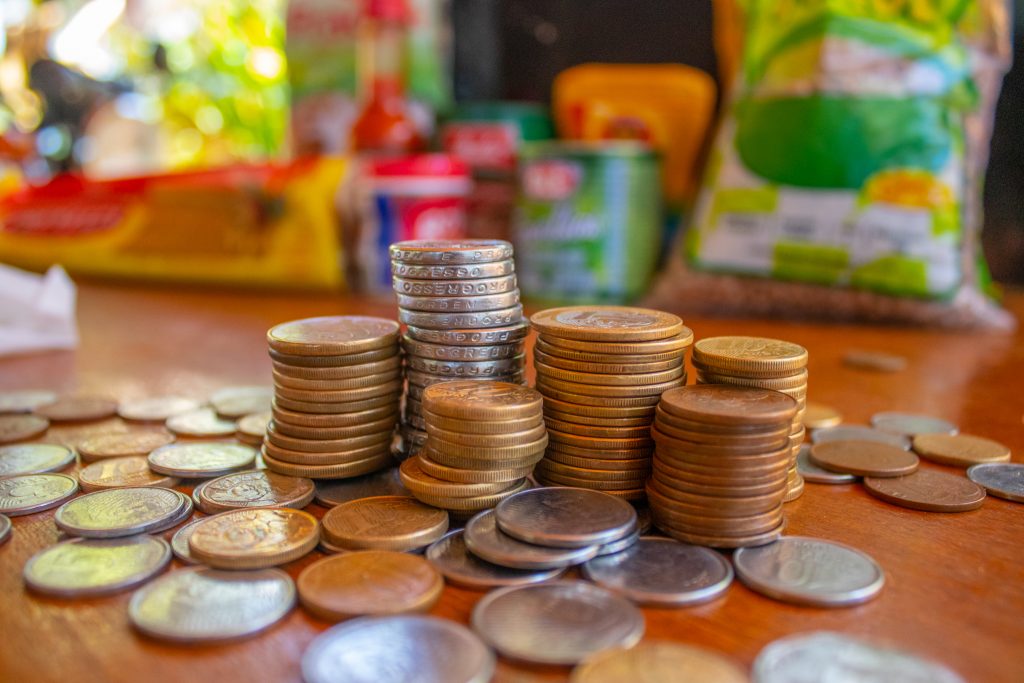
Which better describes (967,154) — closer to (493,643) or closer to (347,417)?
(347,417)

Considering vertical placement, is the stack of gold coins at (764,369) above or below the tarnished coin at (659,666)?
A: above

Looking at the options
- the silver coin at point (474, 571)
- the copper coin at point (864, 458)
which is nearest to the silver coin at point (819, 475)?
the copper coin at point (864, 458)

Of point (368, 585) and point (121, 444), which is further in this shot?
point (121, 444)

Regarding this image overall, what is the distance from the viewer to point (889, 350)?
4.95ft

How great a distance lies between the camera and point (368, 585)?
60 cm

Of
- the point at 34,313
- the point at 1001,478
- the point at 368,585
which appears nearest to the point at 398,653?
the point at 368,585

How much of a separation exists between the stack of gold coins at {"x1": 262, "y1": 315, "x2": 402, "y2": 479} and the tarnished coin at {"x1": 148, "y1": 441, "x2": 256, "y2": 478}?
0.19ft

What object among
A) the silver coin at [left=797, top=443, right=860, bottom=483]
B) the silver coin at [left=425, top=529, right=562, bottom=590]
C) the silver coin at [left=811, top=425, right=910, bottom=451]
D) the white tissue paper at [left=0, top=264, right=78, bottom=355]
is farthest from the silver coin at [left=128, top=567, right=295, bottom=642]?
the white tissue paper at [left=0, top=264, right=78, bottom=355]

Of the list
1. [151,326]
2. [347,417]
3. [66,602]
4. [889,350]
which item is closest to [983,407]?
[889,350]

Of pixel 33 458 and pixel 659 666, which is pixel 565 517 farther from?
pixel 33 458

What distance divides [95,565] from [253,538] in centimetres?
12

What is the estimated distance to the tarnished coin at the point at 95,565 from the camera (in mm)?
595

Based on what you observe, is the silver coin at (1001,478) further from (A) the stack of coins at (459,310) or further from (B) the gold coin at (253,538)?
(B) the gold coin at (253,538)

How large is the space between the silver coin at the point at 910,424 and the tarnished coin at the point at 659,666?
0.64 meters
